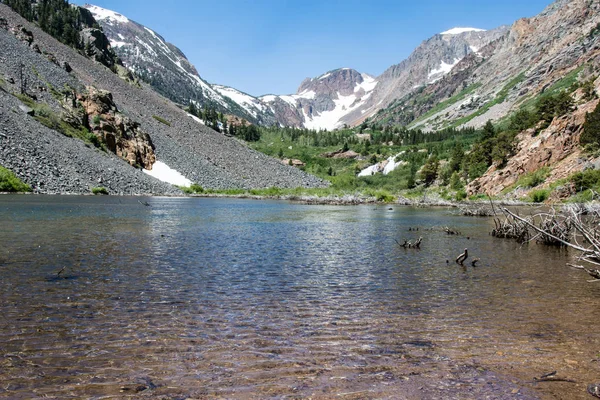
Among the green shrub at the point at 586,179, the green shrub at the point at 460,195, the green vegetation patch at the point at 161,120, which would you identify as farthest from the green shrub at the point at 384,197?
the green vegetation patch at the point at 161,120

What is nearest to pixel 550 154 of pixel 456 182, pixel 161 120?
pixel 456 182

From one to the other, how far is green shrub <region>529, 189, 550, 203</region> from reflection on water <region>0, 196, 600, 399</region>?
156ft

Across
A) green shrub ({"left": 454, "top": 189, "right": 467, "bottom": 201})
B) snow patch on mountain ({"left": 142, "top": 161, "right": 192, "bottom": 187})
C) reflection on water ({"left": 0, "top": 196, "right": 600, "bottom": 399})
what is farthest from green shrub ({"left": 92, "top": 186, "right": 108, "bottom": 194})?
green shrub ({"left": 454, "top": 189, "right": 467, "bottom": 201})

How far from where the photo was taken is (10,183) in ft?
195

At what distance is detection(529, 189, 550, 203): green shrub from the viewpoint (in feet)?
209

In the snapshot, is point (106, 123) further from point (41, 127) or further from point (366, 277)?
point (366, 277)

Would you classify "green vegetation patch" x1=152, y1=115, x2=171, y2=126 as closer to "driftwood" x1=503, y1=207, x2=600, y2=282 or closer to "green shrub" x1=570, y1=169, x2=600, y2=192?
"green shrub" x1=570, y1=169, x2=600, y2=192

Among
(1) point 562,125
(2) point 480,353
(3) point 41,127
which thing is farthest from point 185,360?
(1) point 562,125

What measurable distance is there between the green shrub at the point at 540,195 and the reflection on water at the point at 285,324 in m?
47.5

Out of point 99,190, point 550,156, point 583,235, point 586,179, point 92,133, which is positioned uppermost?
point 92,133

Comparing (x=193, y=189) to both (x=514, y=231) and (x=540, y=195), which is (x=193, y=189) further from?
(x=514, y=231)

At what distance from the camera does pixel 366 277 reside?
16922 mm

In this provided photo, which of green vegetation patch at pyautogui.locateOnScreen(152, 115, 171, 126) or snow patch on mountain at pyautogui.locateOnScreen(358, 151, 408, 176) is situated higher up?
green vegetation patch at pyautogui.locateOnScreen(152, 115, 171, 126)

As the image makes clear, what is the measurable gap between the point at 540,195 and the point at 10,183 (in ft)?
242
